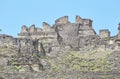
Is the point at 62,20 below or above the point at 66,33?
above

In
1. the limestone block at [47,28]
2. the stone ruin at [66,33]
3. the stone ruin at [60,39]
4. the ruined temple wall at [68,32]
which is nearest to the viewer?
the stone ruin at [60,39]

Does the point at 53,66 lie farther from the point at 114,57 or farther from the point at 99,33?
the point at 99,33

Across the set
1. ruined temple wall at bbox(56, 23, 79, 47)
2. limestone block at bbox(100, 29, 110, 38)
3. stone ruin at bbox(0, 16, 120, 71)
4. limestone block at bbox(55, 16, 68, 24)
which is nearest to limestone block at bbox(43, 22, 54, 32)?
stone ruin at bbox(0, 16, 120, 71)

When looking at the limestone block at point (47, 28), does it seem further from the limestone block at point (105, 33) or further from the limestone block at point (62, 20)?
the limestone block at point (105, 33)

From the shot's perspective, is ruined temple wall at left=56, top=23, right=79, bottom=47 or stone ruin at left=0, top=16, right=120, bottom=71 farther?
ruined temple wall at left=56, top=23, right=79, bottom=47

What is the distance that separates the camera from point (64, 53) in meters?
66.4

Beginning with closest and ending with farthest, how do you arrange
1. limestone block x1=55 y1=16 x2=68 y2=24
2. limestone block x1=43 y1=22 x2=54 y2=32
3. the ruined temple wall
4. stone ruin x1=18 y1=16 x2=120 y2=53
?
stone ruin x1=18 y1=16 x2=120 y2=53
the ruined temple wall
limestone block x1=43 y1=22 x2=54 y2=32
limestone block x1=55 y1=16 x2=68 y2=24

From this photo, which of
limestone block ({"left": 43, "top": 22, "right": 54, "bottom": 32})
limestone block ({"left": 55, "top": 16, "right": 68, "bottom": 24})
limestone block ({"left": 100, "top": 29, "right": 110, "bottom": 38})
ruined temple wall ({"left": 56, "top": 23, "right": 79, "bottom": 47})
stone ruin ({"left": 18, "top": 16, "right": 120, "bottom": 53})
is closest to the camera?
stone ruin ({"left": 18, "top": 16, "right": 120, "bottom": 53})

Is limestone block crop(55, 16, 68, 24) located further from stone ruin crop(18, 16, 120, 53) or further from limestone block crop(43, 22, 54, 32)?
limestone block crop(43, 22, 54, 32)

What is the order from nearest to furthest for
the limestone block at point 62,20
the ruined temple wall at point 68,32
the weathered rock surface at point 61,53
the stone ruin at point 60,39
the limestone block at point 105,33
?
the weathered rock surface at point 61,53 → the stone ruin at point 60,39 → the limestone block at point 105,33 → the ruined temple wall at point 68,32 → the limestone block at point 62,20

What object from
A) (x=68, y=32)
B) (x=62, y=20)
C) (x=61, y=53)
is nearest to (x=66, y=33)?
(x=68, y=32)

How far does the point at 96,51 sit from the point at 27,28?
39.8ft

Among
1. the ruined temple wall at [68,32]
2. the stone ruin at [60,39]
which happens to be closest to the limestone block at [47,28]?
the stone ruin at [60,39]

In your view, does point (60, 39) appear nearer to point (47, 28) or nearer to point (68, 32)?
point (68, 32)
